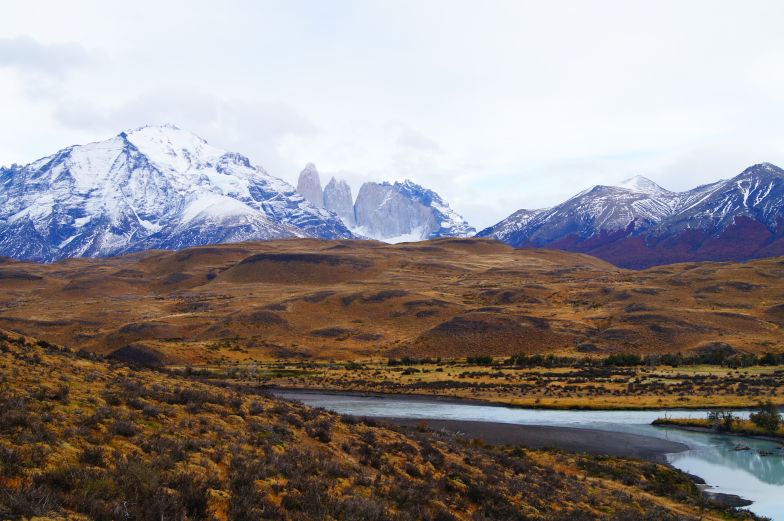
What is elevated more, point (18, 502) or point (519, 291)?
point (519, 291)

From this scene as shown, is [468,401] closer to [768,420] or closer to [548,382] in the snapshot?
[548,382]

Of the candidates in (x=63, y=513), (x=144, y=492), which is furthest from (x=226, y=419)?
(x=63, y=513)

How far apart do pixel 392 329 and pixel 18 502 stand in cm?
9499

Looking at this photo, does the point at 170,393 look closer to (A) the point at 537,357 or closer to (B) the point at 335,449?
(B) the point at 335,449

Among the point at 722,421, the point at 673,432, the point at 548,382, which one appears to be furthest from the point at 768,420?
the point at 548,382

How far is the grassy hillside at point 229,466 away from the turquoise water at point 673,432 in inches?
176

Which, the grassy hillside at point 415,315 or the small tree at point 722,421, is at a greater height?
the grassy hillside at point 415,315

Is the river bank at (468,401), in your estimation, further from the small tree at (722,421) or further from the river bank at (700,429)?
the small tree at (722,421)

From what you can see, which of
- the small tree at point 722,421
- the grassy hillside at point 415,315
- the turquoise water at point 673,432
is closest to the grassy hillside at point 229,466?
the turquoise water at point 673,432

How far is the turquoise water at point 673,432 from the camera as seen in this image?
28000 millimetres

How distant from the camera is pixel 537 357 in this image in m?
76.6

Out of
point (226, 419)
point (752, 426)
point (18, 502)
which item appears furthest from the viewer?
point (752, 426)

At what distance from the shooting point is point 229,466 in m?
13.3

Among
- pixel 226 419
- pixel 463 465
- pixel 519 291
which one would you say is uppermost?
pixel 519 291
